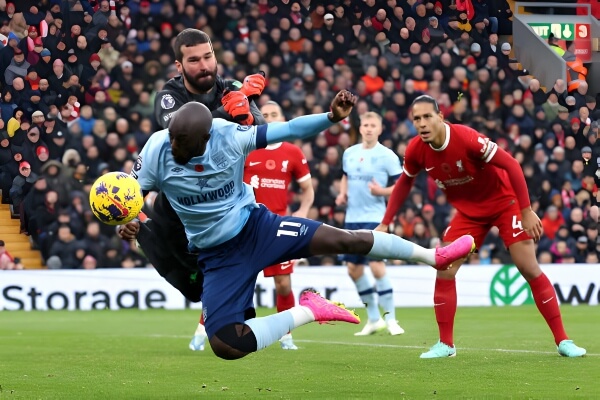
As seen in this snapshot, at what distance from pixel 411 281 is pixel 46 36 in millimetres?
7972

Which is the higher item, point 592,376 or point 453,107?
point 453,107

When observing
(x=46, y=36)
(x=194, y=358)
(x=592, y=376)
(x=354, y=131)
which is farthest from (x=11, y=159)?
(x=592, y=376)

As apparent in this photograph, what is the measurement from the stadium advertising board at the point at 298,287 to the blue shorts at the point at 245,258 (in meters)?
10.8

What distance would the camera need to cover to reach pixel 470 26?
24484 mm

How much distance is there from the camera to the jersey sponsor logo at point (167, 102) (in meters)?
9.08

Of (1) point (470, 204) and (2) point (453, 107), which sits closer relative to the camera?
(1) point (470, 204)

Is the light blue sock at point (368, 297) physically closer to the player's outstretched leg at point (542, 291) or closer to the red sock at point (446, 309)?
the red sock at point (446, 309)

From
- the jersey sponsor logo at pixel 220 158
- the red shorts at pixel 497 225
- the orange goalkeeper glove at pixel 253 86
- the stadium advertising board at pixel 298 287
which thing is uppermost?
the orange goalkeeper glove at pixel 253 86

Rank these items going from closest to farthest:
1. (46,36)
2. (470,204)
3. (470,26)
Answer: (470,204), (46,36), (470,26)

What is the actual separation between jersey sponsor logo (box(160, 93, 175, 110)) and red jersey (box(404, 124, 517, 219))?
2169mm

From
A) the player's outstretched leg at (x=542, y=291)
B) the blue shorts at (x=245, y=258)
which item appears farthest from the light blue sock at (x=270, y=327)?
the player's outstretched leg at (x=542, y=291)

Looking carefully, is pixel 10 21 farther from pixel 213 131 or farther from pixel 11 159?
pixel 213 131

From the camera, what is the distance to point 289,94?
21188 millimetres

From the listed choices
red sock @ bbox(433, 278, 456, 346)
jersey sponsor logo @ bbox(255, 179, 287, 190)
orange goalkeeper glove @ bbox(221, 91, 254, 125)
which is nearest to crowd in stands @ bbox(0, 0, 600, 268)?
jersey sponsor logo @ bbox(255, 179, 287, 190)
